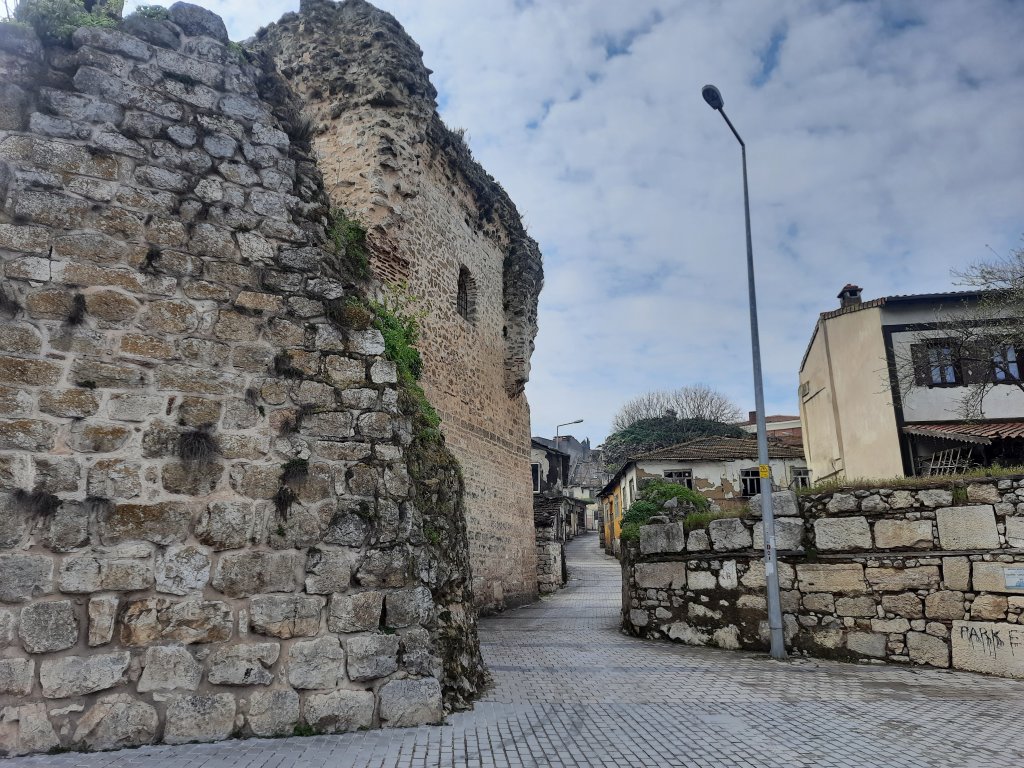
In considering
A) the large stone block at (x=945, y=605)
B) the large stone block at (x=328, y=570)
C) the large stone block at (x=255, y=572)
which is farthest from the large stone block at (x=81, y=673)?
the large stone block at (x=945, y=605)

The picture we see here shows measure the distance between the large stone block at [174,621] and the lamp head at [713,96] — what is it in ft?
28.5

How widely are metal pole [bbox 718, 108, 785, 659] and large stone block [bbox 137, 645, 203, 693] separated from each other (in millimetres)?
6249

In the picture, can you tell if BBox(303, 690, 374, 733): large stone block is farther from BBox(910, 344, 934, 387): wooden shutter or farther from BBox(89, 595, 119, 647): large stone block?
BBox(910, 344, 934, 387): wooden shutter

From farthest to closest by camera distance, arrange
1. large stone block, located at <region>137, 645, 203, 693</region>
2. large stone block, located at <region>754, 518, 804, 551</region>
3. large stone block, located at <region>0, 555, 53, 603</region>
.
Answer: large stone block, located at <region>754, 518, 804, 551</region>
large stone block, located at <region>137, 645, 203, 693</region>
large stone block, located at <region>0, 555, 53, 603</region>

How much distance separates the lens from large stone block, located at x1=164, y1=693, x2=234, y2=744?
3859mm

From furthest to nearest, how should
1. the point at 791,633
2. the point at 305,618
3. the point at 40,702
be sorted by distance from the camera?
the point at 791,633 → the point at 305,618 → the point at 40,702

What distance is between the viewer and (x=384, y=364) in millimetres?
5016

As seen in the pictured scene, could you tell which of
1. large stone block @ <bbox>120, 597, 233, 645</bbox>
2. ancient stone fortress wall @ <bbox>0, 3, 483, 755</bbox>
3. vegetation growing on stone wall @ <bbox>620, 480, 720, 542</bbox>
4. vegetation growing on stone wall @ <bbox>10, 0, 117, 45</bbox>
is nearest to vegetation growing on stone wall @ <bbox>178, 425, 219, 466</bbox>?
ancient stone fortress wall @ <bbox>0, 3, 483, 755</bbox>

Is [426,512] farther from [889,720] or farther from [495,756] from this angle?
[889,720]

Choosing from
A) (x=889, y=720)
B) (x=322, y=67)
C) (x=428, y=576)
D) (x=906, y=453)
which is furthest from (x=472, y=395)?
(x=906, y=453)

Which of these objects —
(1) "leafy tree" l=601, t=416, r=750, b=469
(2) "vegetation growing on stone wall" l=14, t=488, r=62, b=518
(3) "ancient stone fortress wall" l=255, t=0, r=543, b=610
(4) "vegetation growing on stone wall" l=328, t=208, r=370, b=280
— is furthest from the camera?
(1) "leafy tree" l=601, t=416, r=750, b=469

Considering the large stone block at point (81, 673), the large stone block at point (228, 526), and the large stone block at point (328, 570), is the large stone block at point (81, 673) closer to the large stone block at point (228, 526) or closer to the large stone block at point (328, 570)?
the large stone block at point (228, 526)

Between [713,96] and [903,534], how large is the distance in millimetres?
6243

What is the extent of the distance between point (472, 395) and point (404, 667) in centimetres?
896
